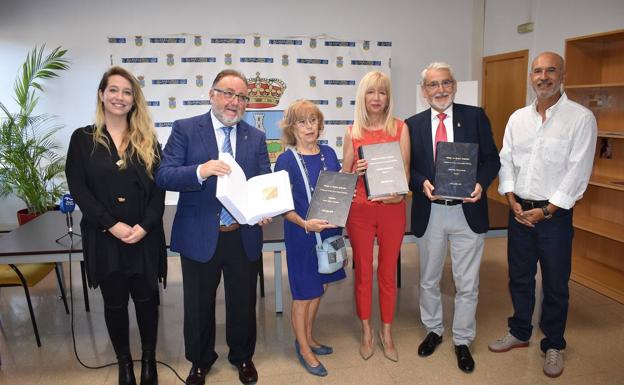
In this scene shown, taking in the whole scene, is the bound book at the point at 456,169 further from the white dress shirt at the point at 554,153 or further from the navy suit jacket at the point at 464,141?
the white dress shirt at the point at 554,153

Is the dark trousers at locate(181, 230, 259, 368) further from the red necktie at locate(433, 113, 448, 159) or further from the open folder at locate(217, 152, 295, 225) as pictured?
the red necktie at locate(433, 113, 448, 159)

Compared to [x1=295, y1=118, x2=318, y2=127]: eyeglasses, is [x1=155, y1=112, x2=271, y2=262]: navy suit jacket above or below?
below

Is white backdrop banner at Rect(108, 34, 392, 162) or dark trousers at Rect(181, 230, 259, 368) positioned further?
white backdrop banner at Rect(108, 34, 392, 162)

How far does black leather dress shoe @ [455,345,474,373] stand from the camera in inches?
101

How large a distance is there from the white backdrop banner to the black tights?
148 inches

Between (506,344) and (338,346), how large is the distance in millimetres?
1049

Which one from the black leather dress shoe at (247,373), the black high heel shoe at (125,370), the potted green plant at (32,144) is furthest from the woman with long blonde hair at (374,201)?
the potted green plant at (32,144)

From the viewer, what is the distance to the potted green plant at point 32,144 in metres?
5.18

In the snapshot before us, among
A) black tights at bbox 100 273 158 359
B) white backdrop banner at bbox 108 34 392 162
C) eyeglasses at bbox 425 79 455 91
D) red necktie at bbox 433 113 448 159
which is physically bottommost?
black tights at bbox 100 273 158 359

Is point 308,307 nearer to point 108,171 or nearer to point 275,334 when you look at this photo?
point 275,334

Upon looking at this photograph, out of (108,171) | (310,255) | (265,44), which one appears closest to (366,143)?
(310,255)

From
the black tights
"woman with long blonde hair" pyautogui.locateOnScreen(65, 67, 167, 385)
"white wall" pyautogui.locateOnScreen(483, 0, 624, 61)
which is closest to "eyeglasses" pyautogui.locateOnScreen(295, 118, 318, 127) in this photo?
"woman with long blonde hair" pyautogui.locateOnScreen(65, 67, 167, 385)

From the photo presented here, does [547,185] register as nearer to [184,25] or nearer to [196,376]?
[196,376]

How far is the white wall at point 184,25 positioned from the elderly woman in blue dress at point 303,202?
4064 millimetres
